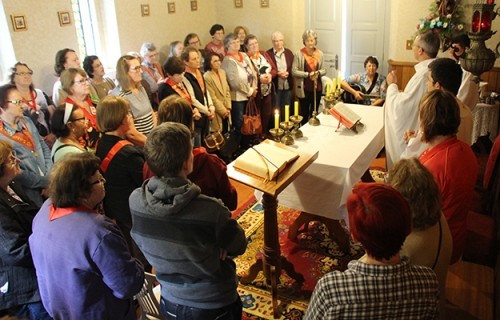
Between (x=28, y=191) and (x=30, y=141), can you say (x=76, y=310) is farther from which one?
(x=30, y=141)

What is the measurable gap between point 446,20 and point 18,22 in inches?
202

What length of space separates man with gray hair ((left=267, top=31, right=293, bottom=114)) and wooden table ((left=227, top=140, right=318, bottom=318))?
353 cm

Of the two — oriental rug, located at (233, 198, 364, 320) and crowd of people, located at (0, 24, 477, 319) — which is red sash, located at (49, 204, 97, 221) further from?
oriental rug, located at (233, 198, 364, 320)

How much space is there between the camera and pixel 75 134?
3.08m

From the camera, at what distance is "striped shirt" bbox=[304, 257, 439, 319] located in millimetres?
1451

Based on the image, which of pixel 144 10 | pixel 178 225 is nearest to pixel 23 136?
pixel 178 225

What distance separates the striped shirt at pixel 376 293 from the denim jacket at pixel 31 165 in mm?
2566

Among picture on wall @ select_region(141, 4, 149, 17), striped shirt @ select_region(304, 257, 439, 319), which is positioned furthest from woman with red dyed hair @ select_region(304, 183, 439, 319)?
picture on wall @ select_region(141, 4, 149, 17)

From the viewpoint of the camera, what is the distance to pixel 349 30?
736 cm

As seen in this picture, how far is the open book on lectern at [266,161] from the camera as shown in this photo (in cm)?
268

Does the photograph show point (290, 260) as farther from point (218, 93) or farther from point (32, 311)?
point (218, 93)

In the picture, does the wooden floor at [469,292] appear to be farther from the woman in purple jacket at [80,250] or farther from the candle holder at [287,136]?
the woman in purple jacket at [80,250]

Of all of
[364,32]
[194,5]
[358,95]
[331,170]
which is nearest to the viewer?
[331,170]

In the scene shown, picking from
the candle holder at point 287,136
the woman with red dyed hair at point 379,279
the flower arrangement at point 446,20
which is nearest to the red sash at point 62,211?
the woman with red dyed hair at point 379,279
